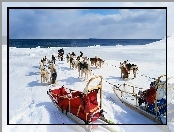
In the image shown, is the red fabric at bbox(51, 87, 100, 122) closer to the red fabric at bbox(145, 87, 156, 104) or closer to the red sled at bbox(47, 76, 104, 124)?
the red sled at bbox(47, 76, 104, 124)

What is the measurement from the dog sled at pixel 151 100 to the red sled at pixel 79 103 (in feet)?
0.83

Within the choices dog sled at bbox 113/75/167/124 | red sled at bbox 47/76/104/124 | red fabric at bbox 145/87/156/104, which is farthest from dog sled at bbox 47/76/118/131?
red fabric at bbox 145/87/156/104

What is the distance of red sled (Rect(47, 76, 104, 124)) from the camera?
2.67m

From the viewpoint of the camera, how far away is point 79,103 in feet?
8.87

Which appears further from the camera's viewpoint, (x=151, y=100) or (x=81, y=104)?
(x=151, y=100)

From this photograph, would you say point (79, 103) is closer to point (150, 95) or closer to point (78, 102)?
point (78, 102)

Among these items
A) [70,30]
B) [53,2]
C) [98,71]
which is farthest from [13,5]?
[98,71]

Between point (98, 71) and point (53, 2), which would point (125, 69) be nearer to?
point (98, 71)

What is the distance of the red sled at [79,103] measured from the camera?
2668 mm

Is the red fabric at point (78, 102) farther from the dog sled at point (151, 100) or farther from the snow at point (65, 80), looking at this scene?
the dog sled at point (151, 100)

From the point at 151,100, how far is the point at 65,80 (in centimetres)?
81

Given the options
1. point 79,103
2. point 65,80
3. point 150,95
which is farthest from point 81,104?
point 150,95

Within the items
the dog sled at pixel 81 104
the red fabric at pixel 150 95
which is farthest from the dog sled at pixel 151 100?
the dog sled at pixel 81 104

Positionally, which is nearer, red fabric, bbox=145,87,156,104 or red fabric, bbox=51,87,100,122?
red fabric, bbox=51,87,100,122
